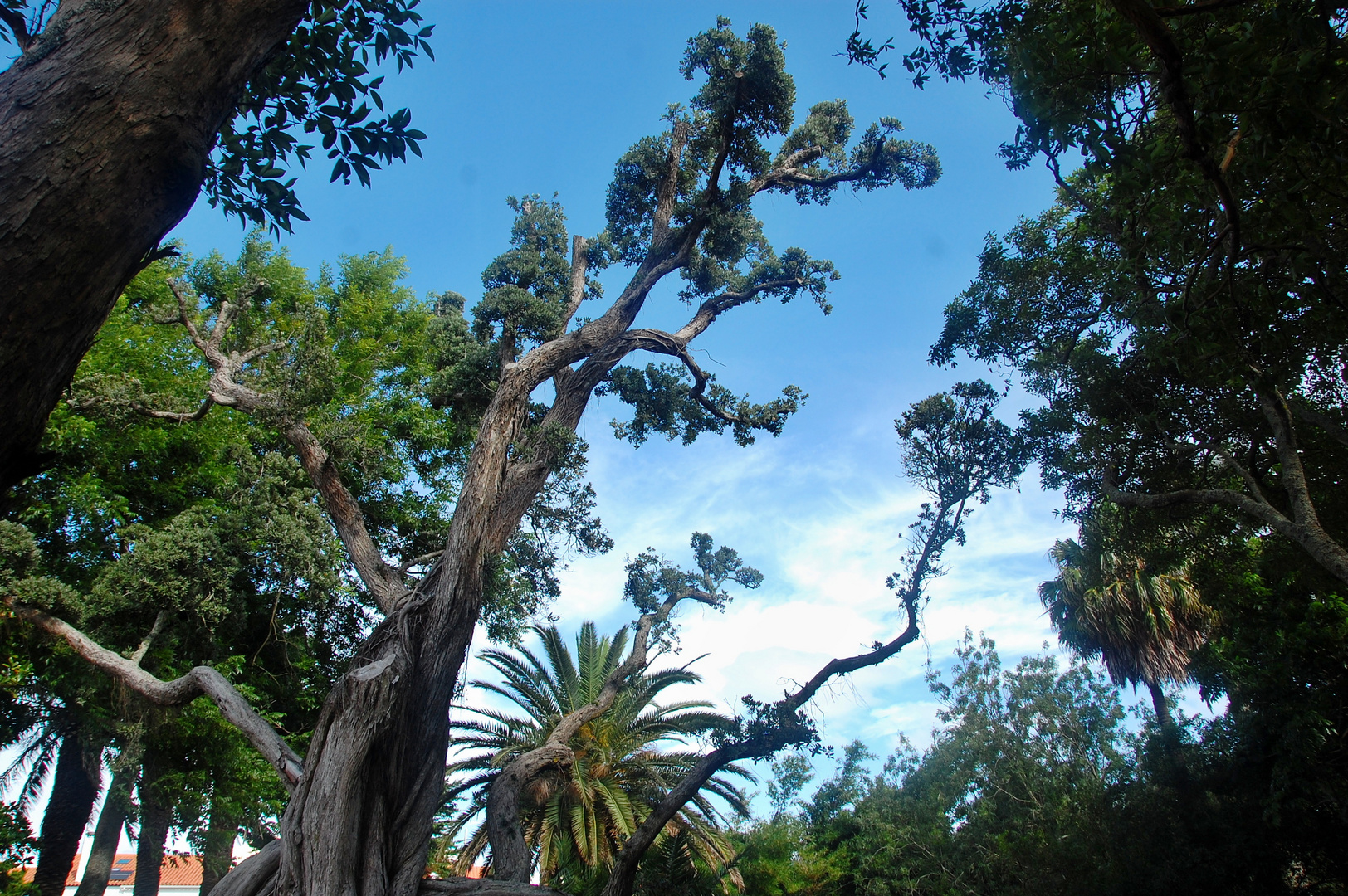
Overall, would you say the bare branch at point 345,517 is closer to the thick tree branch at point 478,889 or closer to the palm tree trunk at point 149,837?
the thick tree branch at point 478,889

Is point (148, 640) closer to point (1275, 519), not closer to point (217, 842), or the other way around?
point (217, 842)

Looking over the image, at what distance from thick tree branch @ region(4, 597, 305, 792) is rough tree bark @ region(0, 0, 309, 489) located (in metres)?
6.38

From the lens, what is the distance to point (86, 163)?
1915 millimetres

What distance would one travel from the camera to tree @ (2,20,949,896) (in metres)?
6.49

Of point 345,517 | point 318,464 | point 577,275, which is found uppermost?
point 577,275

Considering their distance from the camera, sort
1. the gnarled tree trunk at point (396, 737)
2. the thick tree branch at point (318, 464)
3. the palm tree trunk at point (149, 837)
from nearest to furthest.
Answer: the gnarled tree trunk at point (396, 737) < the thick tree branch at point (318, 464) < the palm tree trunk at point (149, 837)

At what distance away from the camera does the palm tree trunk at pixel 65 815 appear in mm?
12039

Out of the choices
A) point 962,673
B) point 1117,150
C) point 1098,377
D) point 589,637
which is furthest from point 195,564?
point 962,673

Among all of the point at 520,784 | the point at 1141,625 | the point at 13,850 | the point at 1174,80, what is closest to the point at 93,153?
the point at 1174,80

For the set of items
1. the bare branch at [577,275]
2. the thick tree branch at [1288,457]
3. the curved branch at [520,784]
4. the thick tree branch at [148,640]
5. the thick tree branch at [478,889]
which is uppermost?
the bare branch at [577,275]

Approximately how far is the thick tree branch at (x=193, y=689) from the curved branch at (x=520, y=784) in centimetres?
228

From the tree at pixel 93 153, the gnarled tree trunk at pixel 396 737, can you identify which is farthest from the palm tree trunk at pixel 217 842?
the tree at pixel 93 153

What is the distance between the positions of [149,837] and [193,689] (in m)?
7.90

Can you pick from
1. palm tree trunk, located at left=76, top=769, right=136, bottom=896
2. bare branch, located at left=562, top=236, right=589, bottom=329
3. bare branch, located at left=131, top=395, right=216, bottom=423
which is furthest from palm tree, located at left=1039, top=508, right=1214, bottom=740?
palm tree trunk, located at left=76, top=769, right=136, bottom=896
